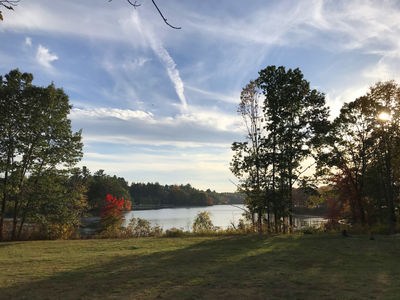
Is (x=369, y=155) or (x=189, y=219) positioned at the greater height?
(x=369, y=155)

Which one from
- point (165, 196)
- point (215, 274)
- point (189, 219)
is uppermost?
point (165, 196)

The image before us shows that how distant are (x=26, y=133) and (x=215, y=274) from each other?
13791 millimetres

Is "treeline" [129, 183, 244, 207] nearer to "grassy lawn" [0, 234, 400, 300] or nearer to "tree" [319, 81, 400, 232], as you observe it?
"tree" [319, 81, 400, 232]

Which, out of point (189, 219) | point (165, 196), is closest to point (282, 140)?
point (189, 219)

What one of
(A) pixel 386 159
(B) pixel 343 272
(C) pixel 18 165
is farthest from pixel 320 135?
(C) pixel 18 165

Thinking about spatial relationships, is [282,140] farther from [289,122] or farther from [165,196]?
[165,196]

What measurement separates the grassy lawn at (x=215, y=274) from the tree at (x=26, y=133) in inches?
217

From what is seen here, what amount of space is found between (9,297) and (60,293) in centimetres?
85

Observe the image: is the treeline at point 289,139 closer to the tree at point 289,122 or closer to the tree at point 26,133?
the tree at point 289,122

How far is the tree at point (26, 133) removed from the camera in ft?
48.6

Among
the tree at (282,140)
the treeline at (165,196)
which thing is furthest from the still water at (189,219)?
the treeline at (165,196)

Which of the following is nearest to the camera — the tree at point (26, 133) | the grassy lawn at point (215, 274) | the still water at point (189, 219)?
the grassy lawn at point (215, 274)

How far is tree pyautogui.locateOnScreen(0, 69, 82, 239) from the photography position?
14.8 m

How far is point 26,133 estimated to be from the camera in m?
15.2
